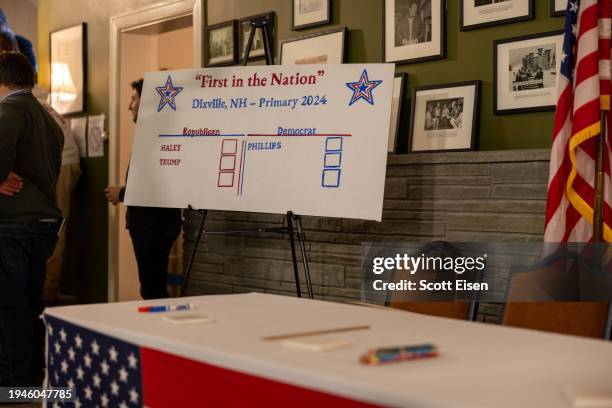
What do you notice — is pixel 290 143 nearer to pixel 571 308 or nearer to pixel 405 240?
pixel 405 240

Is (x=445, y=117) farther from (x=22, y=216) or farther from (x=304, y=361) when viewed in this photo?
(x=304, y=361)

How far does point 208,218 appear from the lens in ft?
15.1

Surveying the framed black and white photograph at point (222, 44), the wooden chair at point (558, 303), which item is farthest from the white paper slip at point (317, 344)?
the framed black and white photograph at point (222, 44)

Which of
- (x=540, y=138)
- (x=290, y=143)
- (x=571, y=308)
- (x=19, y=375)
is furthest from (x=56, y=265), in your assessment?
(x=571, y=308)

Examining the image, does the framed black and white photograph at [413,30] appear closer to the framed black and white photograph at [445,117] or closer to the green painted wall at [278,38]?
the green painted wall at [278,38]

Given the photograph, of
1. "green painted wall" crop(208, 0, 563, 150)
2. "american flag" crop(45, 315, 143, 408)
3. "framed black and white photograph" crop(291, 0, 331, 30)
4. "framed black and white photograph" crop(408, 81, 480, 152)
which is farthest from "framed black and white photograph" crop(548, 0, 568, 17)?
"american flag" crop(45, 315, 143, 408)

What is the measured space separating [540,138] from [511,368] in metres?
2.30

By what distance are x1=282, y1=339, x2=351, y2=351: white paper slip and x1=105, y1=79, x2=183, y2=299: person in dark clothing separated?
9.82ft

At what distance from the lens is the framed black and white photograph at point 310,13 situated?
415 cm

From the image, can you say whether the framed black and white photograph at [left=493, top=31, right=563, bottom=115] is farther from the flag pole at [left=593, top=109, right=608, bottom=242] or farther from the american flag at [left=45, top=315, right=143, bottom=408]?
the american flag at [left=45, top=315, right=143, bottom=408]

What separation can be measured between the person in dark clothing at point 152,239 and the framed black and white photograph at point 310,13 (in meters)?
0.96

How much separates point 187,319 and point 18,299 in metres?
1.97

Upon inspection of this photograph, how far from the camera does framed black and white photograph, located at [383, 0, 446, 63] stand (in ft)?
12.0

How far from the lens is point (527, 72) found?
133 inches
